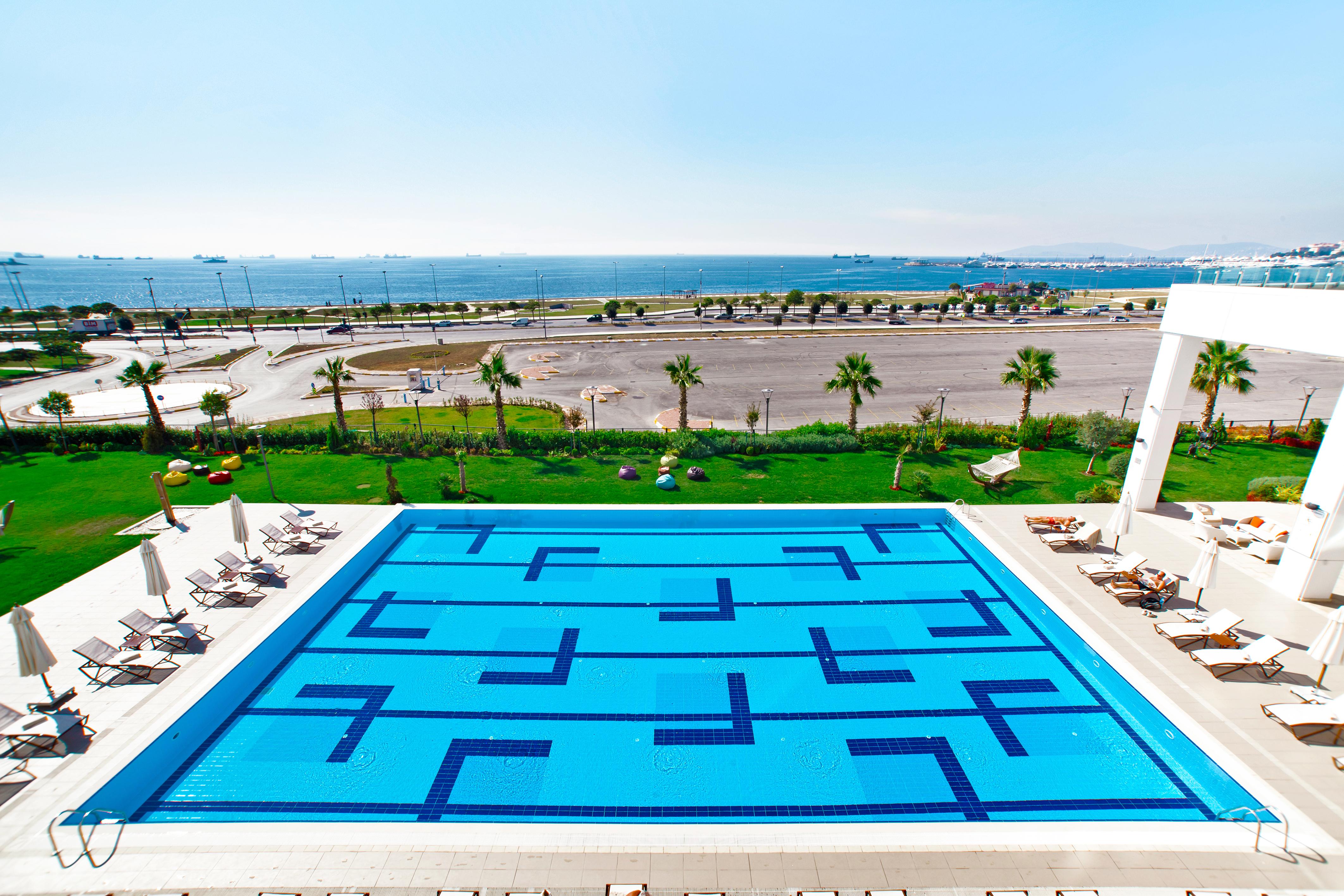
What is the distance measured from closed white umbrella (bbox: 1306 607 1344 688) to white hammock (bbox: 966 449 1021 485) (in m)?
10.5

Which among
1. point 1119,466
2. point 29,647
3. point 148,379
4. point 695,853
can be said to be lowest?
point 695,853

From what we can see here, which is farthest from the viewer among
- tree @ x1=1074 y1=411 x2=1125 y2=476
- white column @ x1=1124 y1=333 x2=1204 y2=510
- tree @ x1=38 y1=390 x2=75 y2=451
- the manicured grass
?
Result: the manicured grass

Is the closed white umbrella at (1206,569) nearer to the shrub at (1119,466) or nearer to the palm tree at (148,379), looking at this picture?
the shrub at (1119,466)

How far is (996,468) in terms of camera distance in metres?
20.1

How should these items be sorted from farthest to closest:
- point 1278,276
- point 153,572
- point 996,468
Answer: point 996,468 → point 1278,276 → point 153,572

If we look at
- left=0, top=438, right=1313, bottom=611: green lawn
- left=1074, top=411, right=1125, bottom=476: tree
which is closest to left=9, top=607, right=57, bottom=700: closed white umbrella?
left=0, top=438, right=1313, bottom=611: green lawn

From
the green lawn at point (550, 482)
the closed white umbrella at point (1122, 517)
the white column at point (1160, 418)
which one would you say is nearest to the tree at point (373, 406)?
the green lawn at point (550, 482)

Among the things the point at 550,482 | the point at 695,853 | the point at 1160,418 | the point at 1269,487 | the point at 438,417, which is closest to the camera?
the point at 695,853

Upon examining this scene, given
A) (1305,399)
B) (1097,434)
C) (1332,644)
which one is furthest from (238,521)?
(1305,399)

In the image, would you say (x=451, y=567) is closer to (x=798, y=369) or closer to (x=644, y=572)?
(x=644, y=572)

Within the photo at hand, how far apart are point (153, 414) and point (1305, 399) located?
56.8 m

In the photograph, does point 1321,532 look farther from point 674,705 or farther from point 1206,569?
point 674,705

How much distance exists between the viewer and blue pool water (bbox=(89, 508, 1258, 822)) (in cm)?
914

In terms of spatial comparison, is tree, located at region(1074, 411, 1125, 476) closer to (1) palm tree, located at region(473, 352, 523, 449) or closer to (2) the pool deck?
(2) the pool deck
